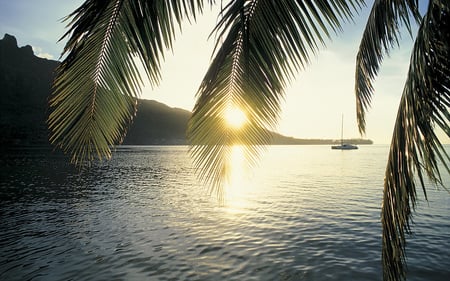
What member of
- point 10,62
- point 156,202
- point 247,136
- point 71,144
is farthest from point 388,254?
point 10,62

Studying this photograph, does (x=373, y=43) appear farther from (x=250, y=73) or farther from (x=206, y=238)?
(x=206, y=238)

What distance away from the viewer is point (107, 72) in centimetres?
214

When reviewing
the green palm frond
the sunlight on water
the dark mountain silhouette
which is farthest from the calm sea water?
Answer: the dark mountain silhouette

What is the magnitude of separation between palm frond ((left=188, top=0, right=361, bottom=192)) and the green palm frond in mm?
352

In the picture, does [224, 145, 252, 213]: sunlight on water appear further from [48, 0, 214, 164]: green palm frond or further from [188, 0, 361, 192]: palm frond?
[48, 0, 214, 164]: green palm frond

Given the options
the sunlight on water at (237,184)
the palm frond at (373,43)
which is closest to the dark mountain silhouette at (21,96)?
the sunlight on water at (237,184)

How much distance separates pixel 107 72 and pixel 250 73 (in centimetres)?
102

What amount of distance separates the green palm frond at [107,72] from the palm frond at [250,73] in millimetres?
352

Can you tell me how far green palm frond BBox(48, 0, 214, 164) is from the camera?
6.15ft

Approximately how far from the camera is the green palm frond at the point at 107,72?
1.88 meters

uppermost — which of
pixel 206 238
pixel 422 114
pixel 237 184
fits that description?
pixel 422 114

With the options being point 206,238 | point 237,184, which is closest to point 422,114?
point 206,238

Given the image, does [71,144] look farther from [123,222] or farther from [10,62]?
[10,62]

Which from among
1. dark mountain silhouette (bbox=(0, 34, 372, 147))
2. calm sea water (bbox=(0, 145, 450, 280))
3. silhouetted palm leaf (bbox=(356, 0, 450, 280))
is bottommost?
calm sea water (bbox=(0, 145, 450, 280))
